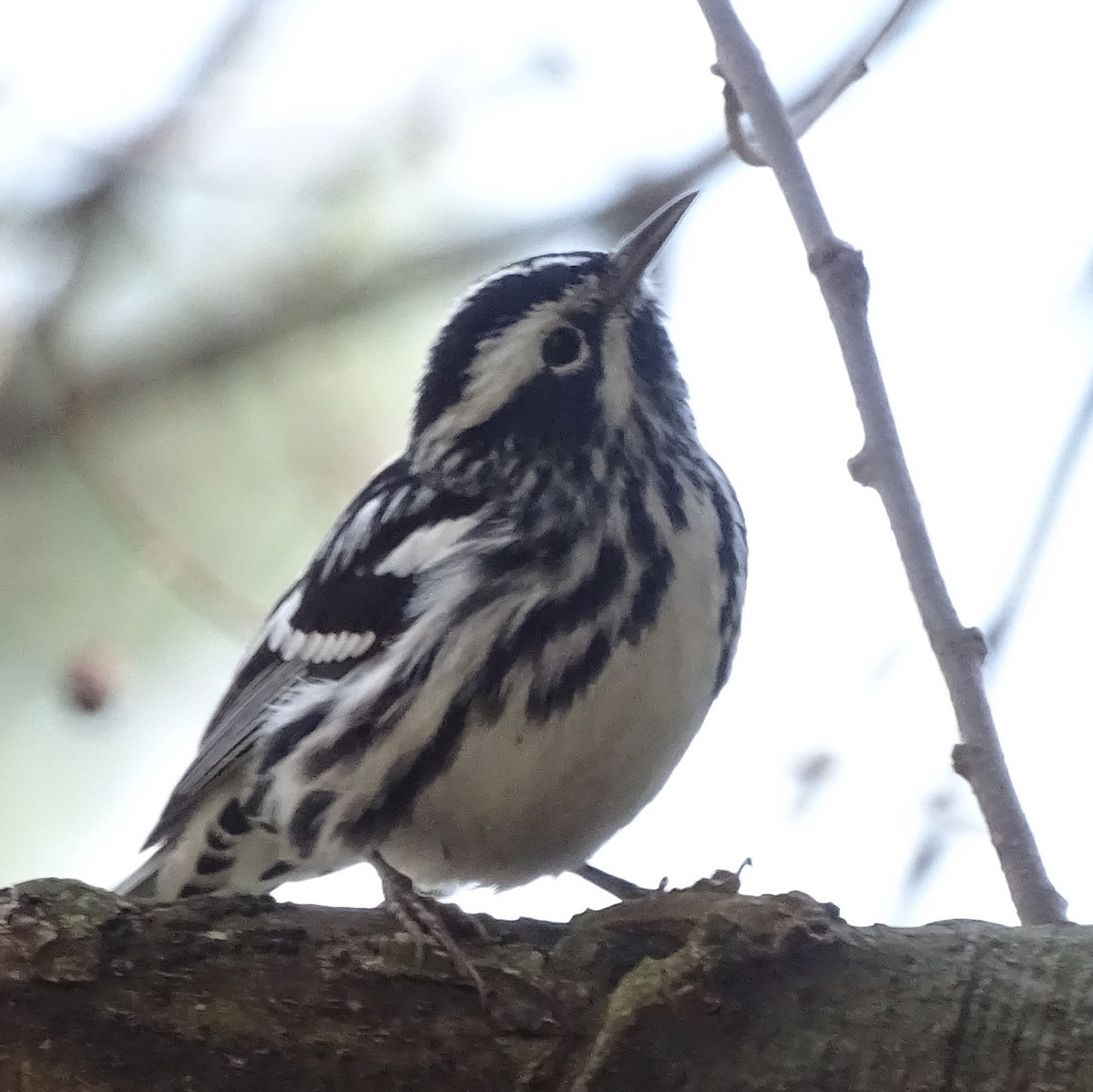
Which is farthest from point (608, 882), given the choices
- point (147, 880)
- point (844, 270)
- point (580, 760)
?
point (844, 270)

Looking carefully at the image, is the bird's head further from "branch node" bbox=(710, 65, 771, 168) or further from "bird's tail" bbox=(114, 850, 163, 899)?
"bird's tail" bbox=(114, 850, 163, 899)

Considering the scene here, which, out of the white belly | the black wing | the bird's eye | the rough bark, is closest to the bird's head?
the bird's eye

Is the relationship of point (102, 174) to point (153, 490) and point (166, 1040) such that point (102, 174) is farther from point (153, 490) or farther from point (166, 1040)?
point (166, 1040)

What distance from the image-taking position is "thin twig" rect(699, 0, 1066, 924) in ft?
6.37

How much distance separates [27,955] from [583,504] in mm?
1147

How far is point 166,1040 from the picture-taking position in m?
1.73

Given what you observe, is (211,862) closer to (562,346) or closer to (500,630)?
(500,630)

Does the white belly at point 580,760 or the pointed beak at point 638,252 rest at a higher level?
the pointed beak at point 638,252

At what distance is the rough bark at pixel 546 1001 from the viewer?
1.63 metres

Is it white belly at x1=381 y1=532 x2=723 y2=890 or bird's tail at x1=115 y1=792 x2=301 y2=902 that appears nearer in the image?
white belly at x1=381 y1=532 x2=723 y2=890

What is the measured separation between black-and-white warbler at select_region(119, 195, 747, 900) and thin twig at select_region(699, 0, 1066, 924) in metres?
0.53

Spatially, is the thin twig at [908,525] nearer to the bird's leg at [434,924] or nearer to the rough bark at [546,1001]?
the rough bark at [546,1001]

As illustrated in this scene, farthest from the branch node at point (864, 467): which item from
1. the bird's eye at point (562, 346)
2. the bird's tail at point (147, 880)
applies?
the bird's tail at point (147, 880)

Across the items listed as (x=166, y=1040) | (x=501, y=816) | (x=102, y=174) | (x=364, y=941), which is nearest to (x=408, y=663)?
(x=501, y=816)
